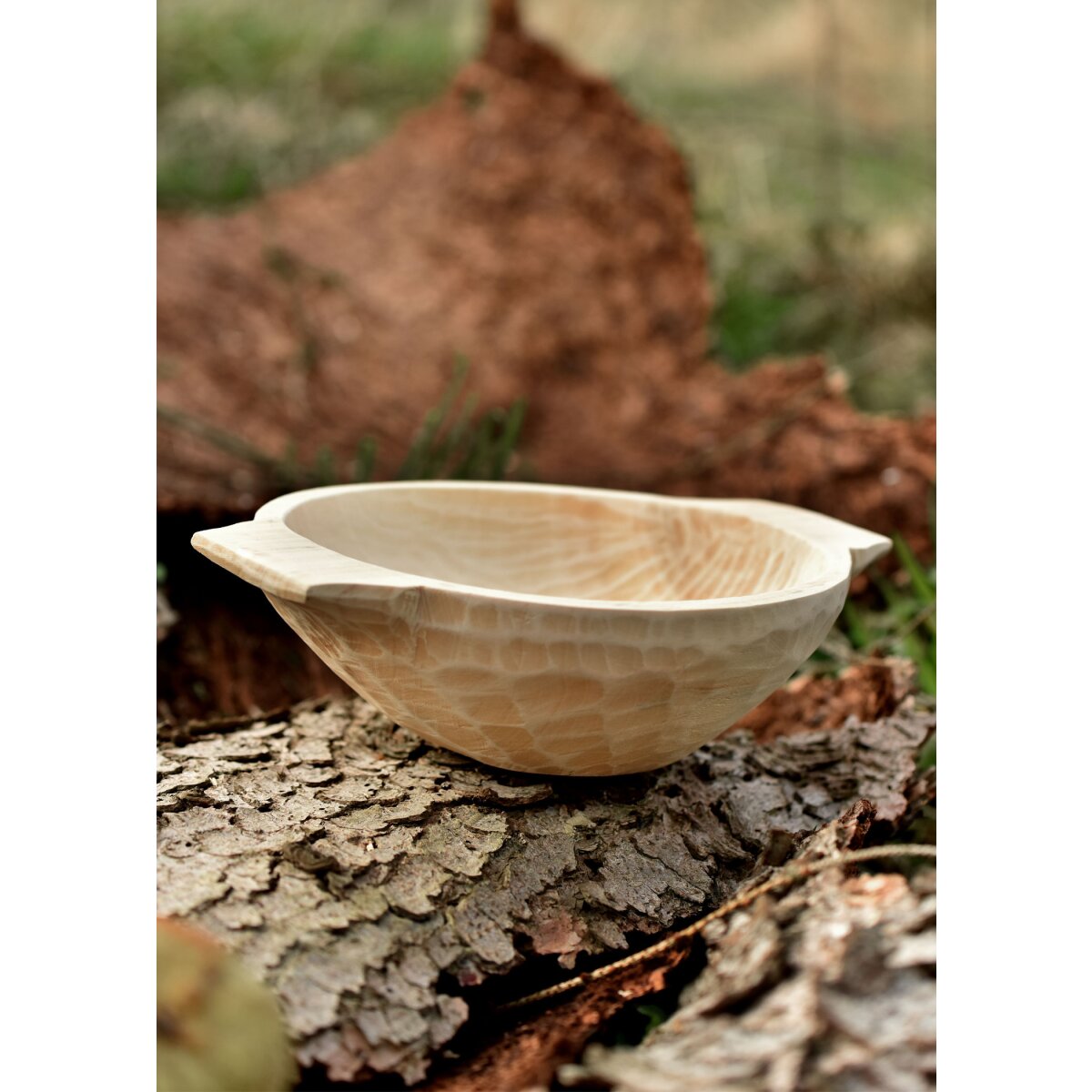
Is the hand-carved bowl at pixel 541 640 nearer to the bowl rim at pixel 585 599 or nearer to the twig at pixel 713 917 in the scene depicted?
the bowl rim at pixel 585 599

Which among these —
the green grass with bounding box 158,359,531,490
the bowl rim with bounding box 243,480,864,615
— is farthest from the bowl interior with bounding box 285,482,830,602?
the green grass with bounding box 158,359,531,490

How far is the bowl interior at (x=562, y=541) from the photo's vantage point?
1084mm

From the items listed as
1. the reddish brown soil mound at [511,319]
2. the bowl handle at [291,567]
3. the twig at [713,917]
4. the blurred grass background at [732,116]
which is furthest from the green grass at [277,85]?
the twig at [713,917]

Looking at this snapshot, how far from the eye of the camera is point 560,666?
2.46ft

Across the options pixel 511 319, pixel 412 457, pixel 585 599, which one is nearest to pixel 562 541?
pixel 585 599

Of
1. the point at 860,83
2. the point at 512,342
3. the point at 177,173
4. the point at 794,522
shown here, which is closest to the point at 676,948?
the point at 794,522

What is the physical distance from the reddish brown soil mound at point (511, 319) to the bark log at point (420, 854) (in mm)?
792

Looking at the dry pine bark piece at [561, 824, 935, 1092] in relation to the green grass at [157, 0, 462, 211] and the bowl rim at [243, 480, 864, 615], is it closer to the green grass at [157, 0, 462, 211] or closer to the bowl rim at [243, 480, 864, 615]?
the bowl rim at [243, 480, 864, 615]

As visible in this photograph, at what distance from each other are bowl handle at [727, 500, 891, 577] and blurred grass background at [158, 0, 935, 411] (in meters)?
1.43

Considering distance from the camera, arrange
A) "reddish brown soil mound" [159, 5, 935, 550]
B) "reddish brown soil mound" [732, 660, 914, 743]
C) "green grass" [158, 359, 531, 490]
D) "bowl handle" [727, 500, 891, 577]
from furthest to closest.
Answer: "reddish brown soil mound" [159, 5, 935, 550] → "green grass" [158, 359, 531, 490] → "reddish brown soil mound" [732, 660, 914, 743] → "bowl handle" [727, 500, 891, 577]

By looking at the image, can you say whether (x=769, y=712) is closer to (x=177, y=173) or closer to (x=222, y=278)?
(x=222, y=278)

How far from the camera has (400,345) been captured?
6.89ft

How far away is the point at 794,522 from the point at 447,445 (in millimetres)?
746

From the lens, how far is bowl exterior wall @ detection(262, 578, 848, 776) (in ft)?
2.41
